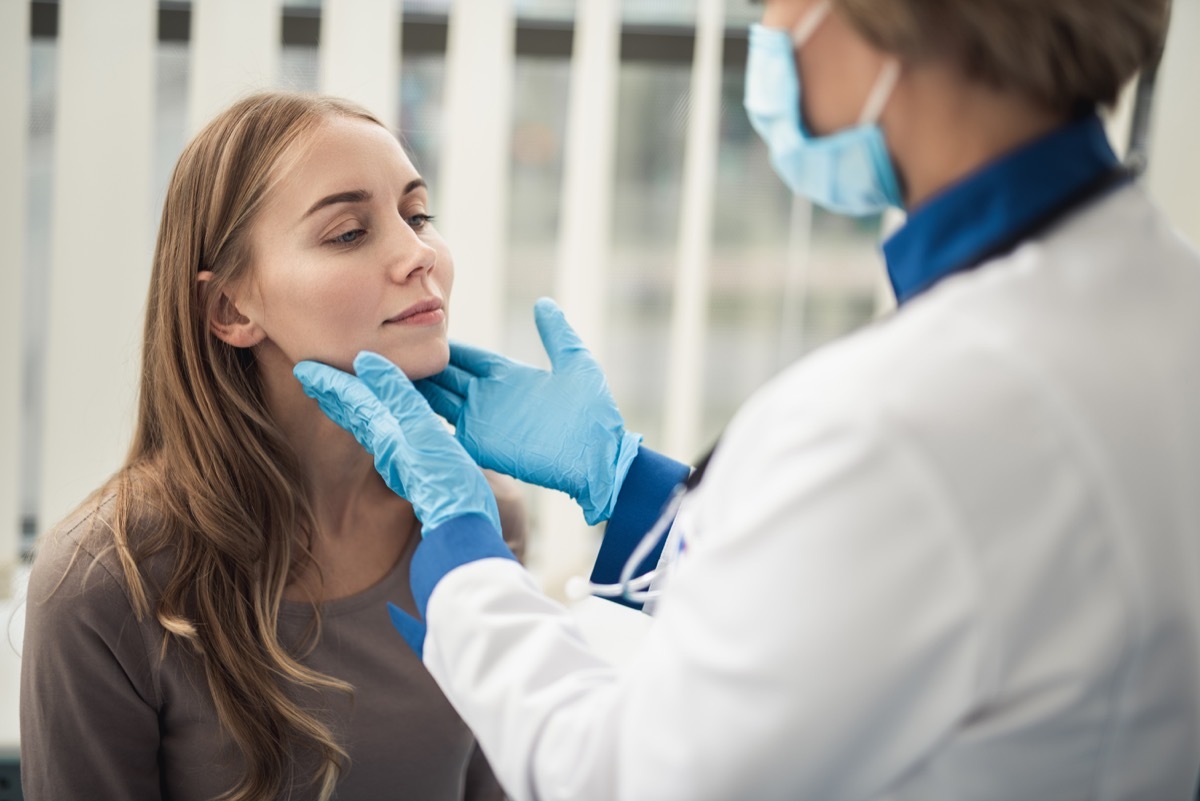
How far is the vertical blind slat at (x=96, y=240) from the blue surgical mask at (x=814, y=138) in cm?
161

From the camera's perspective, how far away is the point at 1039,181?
0.73 m

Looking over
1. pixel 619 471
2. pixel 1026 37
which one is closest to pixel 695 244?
pixel 619 471

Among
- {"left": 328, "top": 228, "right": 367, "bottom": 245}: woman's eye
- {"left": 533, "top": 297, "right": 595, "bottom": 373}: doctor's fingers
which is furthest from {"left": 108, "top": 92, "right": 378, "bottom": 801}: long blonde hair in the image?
{"left": 533, "top": 297, "right": 595, "bottom": 373}: doctor's fingers

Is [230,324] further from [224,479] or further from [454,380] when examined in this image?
[454,380]

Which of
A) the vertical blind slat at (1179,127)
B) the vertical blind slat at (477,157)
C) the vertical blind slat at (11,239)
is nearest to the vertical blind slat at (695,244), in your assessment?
the vertical blind slat at (477,157)

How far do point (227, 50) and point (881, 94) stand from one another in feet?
5.70

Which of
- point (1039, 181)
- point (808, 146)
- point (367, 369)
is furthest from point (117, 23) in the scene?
point (1039, 181)

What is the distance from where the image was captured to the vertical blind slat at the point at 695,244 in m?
2.21

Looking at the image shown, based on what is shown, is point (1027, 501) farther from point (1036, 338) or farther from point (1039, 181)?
point (1039, 181)

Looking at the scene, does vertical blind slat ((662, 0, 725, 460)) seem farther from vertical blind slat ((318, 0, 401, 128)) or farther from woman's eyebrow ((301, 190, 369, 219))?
woman's eyebrow ((301, 190, 369, 219))

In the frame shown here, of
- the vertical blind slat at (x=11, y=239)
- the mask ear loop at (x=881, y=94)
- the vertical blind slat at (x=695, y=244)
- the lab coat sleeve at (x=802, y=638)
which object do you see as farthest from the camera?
the vertical blind slat at (x=695, y=244)

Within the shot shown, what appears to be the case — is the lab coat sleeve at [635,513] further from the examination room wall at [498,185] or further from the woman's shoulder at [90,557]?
the examination room wall at [498,185]

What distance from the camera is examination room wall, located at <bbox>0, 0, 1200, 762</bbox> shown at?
2.08m

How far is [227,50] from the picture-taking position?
208 centimetres
